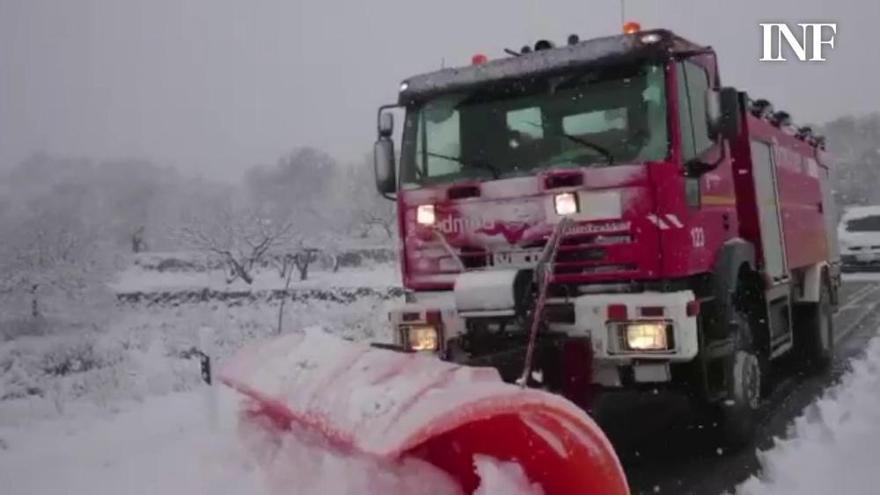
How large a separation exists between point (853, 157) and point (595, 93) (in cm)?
5368

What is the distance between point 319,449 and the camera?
3.72 meters

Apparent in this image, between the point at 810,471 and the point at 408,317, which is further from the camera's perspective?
the point at 408,317

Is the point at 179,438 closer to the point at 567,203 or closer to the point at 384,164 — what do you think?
the point at 384,164

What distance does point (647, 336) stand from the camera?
204 inches

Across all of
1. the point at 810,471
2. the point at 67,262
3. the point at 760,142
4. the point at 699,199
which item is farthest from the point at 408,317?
the point at 67,262

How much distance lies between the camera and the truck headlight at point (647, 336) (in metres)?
5.11

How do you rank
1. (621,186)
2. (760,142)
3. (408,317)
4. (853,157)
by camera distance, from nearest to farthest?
(621,186), (408,317), (760,142), (853,157)

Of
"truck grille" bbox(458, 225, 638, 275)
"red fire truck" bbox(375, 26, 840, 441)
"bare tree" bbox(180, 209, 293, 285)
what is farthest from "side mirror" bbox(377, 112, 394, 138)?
"bare tree" bbox(180, 209, 293, 285)

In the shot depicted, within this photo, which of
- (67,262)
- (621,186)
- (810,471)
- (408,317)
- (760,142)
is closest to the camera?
(810,471)

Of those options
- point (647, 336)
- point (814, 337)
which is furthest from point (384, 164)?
point (814, 337)

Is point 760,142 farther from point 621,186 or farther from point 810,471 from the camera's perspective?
point 810,471

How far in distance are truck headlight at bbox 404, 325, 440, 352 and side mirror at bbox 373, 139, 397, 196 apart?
4.18 ft

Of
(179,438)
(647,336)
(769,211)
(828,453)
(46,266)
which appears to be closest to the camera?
(647,336)

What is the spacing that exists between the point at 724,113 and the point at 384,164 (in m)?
2.66
